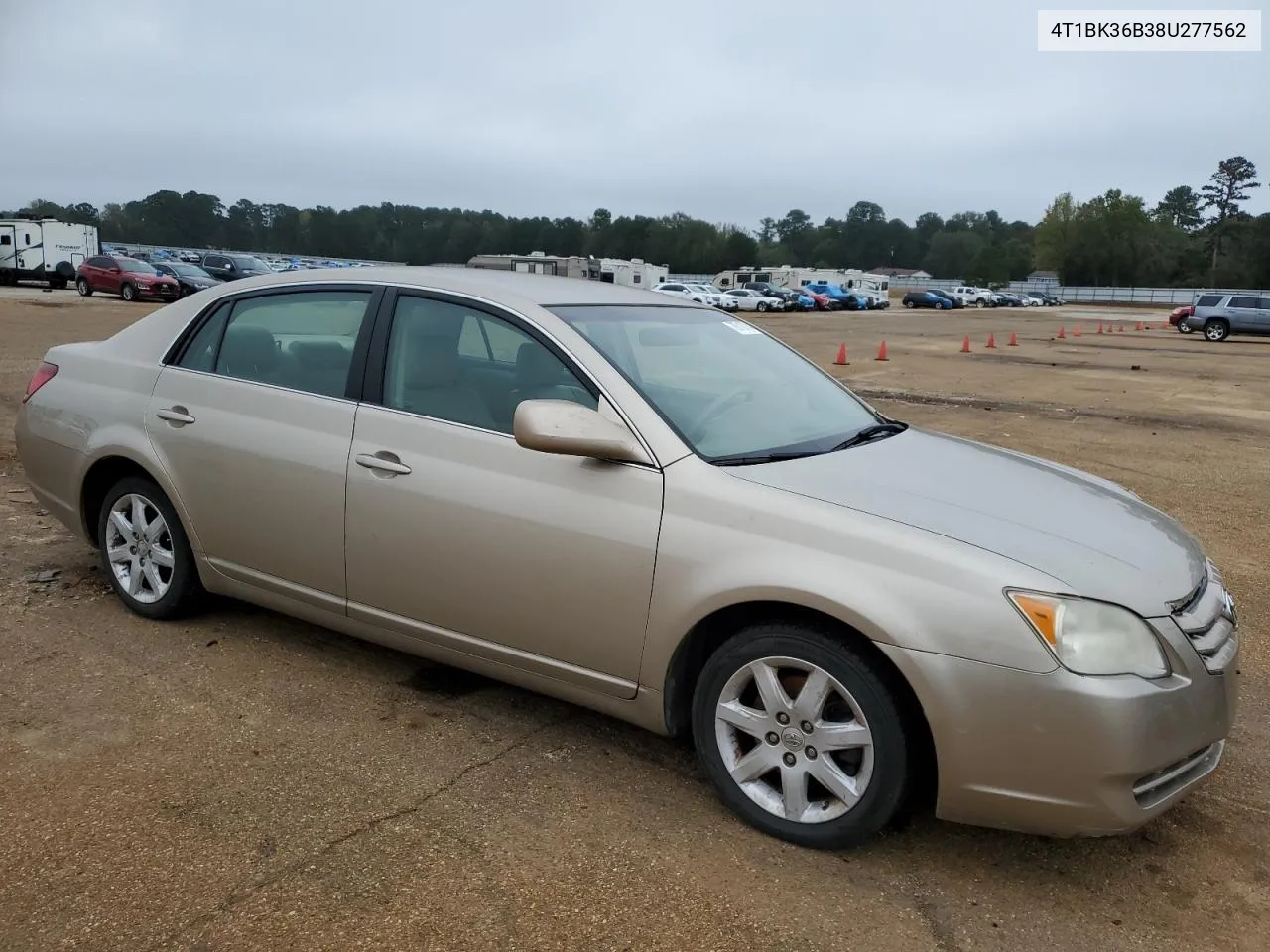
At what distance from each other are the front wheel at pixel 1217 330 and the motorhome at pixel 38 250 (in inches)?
1599

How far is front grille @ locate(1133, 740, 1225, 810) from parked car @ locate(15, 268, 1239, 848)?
0.04 ft

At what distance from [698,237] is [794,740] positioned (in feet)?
454

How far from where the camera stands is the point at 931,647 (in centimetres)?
266

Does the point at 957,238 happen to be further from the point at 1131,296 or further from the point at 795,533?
the point at 795,533

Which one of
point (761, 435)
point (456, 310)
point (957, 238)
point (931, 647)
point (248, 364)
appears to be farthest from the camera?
point (957, 238)

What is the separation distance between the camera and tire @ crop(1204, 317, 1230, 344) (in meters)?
33.8

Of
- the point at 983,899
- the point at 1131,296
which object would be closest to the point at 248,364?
the point at 983,899

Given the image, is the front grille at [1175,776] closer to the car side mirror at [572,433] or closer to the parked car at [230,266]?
the car side mirror at [572,433]

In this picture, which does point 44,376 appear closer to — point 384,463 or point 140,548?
point 140,548

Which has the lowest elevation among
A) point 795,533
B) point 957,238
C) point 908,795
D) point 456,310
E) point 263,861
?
point 263,861

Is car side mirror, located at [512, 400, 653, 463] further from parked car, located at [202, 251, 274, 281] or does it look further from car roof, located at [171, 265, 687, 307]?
parked car, located at [202, 251, 274, 281]

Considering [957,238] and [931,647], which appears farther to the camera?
[957,238]

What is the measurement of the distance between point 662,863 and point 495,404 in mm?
1608

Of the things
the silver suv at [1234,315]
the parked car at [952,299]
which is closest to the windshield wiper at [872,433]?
the silver suv at [1234,315]
